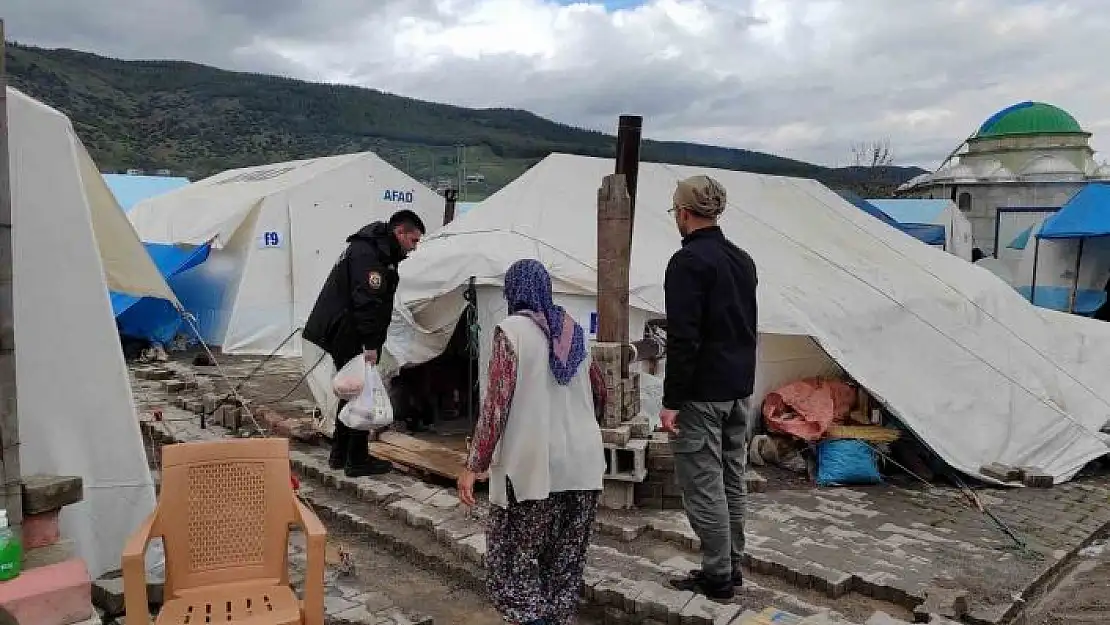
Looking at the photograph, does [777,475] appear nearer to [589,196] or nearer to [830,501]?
[830,501]

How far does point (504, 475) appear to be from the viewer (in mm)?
2834

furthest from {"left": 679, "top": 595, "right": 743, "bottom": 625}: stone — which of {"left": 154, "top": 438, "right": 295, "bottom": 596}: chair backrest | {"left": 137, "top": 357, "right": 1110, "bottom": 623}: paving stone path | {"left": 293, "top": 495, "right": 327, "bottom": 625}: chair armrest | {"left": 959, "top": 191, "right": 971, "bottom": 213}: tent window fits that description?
{"left": 959, "top": 191, "right": 971, "bottom": 213}: tent window

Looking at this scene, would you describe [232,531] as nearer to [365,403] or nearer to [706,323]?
[706,323]

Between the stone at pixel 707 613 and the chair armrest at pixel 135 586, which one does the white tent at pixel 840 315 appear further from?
the chair armrest at pixel 135 586

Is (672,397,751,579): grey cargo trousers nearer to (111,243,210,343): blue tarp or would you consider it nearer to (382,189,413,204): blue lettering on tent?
(111,243,210,343): blue tarp

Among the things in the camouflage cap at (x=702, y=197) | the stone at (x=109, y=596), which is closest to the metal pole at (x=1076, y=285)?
the camouflage cap at (x=702, y=197)

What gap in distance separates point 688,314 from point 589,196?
13.0 ft

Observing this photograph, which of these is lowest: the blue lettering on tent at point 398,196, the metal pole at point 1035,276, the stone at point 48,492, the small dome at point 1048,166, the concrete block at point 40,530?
the concrete block at point 40,530

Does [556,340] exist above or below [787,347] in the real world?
above

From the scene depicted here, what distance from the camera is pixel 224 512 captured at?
2867 millimetres

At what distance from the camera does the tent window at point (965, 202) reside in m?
28.2

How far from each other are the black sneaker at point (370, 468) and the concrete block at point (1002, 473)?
4209mm

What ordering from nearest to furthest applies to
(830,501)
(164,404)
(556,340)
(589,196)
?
(556,340), (830,501), (589,196), (164,404)

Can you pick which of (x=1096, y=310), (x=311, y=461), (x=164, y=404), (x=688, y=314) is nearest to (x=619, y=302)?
(x=688, y=314)
